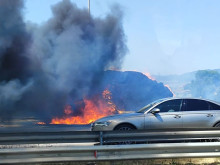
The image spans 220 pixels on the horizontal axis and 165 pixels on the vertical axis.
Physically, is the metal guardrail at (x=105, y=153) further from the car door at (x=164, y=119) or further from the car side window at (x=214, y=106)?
the car side window at (x=214, y=106)

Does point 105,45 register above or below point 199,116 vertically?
above

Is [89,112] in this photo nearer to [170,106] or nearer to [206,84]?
[170,106]

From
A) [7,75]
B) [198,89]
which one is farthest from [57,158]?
[198,89]

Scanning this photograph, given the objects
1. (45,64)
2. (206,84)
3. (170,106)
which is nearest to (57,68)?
(45,64)

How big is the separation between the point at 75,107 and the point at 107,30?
7933mm

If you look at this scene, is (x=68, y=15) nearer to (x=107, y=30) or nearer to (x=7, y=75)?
(x=107, y=30)

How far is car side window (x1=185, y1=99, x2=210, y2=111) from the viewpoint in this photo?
857 cm

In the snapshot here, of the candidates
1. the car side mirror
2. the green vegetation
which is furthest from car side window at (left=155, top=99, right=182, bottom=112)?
the green vegetation

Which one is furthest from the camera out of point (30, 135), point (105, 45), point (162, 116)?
point (105, 45)

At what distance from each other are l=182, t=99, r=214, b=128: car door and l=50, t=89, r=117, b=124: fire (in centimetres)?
1097

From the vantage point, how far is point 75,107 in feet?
66.7

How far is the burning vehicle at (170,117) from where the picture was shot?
26.8ft

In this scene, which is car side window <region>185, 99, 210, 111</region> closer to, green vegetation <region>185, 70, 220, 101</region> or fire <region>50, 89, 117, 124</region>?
fire <region>50, 89, 117, 124</region>

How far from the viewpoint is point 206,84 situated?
105 ft
